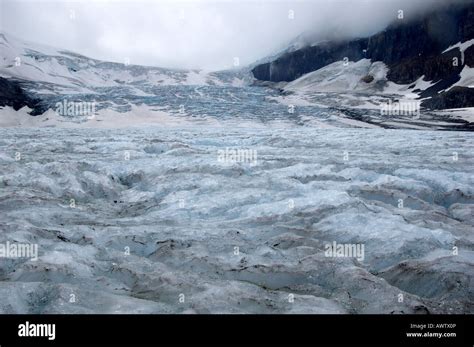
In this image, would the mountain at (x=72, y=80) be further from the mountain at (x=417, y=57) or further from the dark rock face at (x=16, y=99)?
the mountain at (x=417, y=57)

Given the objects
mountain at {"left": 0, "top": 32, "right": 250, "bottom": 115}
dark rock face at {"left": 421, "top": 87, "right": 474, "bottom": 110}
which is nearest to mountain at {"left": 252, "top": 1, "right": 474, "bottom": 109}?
dark rock face at {"left": 421, "top": 87, "right": 474, "bottom": 110}

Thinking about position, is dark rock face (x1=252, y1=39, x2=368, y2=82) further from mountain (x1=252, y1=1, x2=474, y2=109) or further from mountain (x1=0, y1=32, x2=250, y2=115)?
mountain (x1=0, y1=32, x2=250, y2=115)

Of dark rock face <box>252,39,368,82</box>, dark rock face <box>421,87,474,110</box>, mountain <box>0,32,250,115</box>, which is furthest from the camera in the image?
dark rock face <box>252,39,368,82</box>

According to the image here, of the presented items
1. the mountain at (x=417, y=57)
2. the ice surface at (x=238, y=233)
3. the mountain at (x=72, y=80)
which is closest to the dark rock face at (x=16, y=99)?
the mountain at (x=72, y=80)

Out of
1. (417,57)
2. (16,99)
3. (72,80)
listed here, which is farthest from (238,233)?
(417,57)

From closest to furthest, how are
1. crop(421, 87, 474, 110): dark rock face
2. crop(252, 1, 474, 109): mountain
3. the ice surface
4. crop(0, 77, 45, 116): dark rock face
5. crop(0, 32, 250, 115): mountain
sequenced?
1. the ice surface
2. crop(0, 77, 45, 116): dark rock face
3. crop(0, 32, 250, 115): mountain
4. crop(421, 87, 474, 110): dark rock face
5. crop(252, 1, 474, 109): mountain

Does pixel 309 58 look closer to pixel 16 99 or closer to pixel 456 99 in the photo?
pixel 456 99
